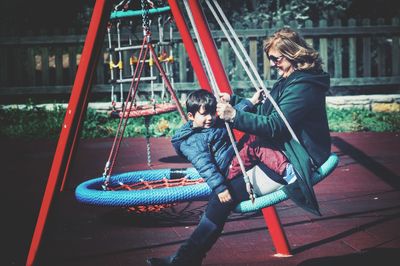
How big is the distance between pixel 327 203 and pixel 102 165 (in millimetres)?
3029

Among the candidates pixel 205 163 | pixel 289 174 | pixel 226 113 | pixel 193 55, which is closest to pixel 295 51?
pixel 226 113

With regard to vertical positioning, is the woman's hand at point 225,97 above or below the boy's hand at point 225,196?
above

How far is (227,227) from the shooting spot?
492cm

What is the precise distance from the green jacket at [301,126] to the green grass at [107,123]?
6.76 meters

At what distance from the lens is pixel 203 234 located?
348 cm

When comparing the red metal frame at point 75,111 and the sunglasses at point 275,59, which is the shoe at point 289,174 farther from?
the red metal frame at point 75,111

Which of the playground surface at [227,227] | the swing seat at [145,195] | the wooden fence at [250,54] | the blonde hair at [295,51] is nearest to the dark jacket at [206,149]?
the swing seat at [145,195]

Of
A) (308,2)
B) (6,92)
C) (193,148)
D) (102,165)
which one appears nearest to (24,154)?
(102,165)

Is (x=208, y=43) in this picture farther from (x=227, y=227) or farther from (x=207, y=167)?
(x=227, y=227)

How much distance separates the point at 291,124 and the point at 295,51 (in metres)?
0.39

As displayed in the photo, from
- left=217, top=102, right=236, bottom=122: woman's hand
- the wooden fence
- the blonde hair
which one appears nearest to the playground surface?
left=217, top=102, right=236, bottom=122: woman's hand

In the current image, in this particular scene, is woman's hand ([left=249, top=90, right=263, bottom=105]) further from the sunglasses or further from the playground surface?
the playground surface

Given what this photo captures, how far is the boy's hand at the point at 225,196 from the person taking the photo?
338cm

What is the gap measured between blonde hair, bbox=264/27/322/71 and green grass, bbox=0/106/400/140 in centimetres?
669
